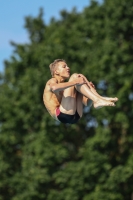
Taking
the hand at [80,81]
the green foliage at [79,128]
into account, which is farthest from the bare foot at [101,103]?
the green foliage at [79,128]

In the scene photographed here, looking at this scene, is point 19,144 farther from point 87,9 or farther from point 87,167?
point 87,9

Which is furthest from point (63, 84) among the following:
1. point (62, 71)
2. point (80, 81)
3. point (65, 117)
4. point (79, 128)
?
point (79, 128)

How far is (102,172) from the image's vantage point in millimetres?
27422

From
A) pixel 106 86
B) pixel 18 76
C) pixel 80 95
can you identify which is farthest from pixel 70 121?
pixel 18 76

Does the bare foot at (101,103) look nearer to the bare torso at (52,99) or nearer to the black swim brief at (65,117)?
the black swim brief at (65,117)

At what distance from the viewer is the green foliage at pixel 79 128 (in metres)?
27.4

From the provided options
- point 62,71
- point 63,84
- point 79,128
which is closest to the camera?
point 63,84

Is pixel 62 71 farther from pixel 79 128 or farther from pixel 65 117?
pixel 79 128

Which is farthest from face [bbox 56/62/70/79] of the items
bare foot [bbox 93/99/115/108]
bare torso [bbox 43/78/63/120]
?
bare foot [bbox 93/99/115/108]

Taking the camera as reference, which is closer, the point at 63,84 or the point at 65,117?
the point at 63,84

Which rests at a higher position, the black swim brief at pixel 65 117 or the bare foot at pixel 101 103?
the black swim brief at pixel 65 117

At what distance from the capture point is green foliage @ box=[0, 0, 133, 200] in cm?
2739

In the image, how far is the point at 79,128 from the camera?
98.1ft

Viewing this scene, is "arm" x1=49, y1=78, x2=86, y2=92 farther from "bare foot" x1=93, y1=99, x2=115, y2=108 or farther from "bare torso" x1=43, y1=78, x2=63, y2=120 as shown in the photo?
"bare foot" x1=93, y1=99, x2=115, y2=108
